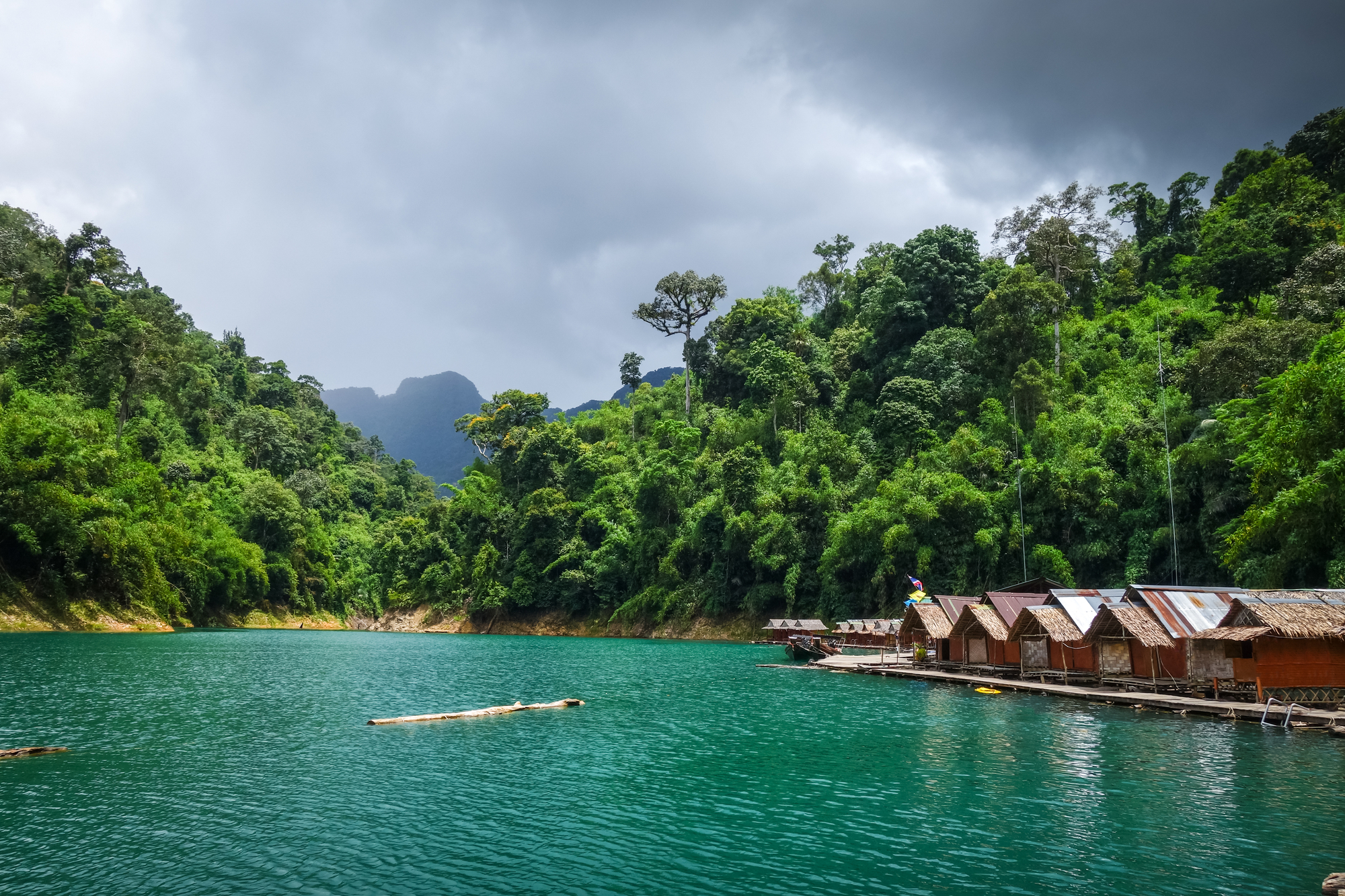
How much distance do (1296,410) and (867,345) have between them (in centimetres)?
4092

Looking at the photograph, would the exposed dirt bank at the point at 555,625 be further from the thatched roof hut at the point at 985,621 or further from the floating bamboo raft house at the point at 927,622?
the thatched roof hut at the point at 985,621

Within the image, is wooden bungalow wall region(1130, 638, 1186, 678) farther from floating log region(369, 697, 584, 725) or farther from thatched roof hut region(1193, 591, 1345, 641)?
floating log region(369, 697, 584, 725)

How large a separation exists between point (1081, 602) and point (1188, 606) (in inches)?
184

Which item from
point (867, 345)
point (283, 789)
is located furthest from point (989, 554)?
point (283, 789)

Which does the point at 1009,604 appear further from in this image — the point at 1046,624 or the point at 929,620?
the point at 929,620

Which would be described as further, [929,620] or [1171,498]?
[929,620]

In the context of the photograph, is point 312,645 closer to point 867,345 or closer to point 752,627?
point 752,627

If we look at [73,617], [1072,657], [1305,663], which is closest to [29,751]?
[1305,663]

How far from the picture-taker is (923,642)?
129ft

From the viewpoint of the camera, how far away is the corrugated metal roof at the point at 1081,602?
1160 inches

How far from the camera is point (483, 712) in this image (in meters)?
24.5

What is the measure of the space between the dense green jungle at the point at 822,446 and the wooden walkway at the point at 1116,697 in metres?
6.82

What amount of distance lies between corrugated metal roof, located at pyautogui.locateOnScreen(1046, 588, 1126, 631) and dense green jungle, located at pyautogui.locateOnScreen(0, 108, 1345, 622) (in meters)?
5.13

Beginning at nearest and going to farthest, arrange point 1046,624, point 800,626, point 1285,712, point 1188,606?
1. point 1285,712
2. point 1188,606
3. point 1046,624
4. point 800,626
